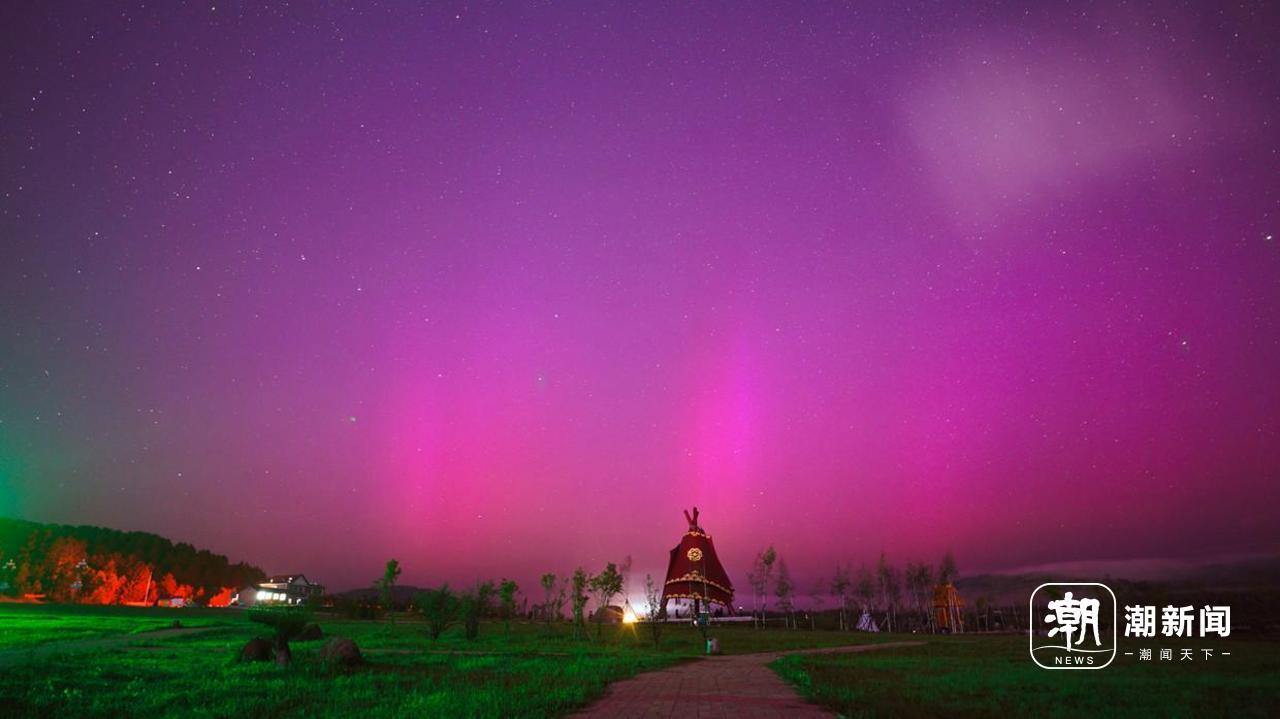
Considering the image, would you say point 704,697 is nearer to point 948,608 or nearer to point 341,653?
point 341,653

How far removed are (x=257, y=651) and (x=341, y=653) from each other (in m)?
3.10

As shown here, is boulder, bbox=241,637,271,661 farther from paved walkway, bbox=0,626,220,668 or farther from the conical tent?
the conical tent

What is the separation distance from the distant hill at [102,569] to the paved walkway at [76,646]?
74.1m

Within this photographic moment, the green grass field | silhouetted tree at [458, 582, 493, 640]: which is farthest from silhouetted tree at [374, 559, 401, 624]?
the green grass field

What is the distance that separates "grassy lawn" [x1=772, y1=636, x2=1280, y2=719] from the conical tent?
8572 centimetres

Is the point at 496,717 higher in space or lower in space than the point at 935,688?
higher

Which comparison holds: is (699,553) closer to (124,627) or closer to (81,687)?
(124,627)

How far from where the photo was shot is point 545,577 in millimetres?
64938

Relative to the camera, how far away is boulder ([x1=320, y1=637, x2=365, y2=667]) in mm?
22172

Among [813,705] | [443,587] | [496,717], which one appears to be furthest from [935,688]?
[443,587]

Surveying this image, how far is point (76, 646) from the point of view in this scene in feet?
93.2

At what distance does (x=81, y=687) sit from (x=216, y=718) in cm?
641

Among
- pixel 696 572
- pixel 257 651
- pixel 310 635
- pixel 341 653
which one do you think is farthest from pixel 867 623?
pixel 257 651

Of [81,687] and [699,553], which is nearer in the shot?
[81,687]
